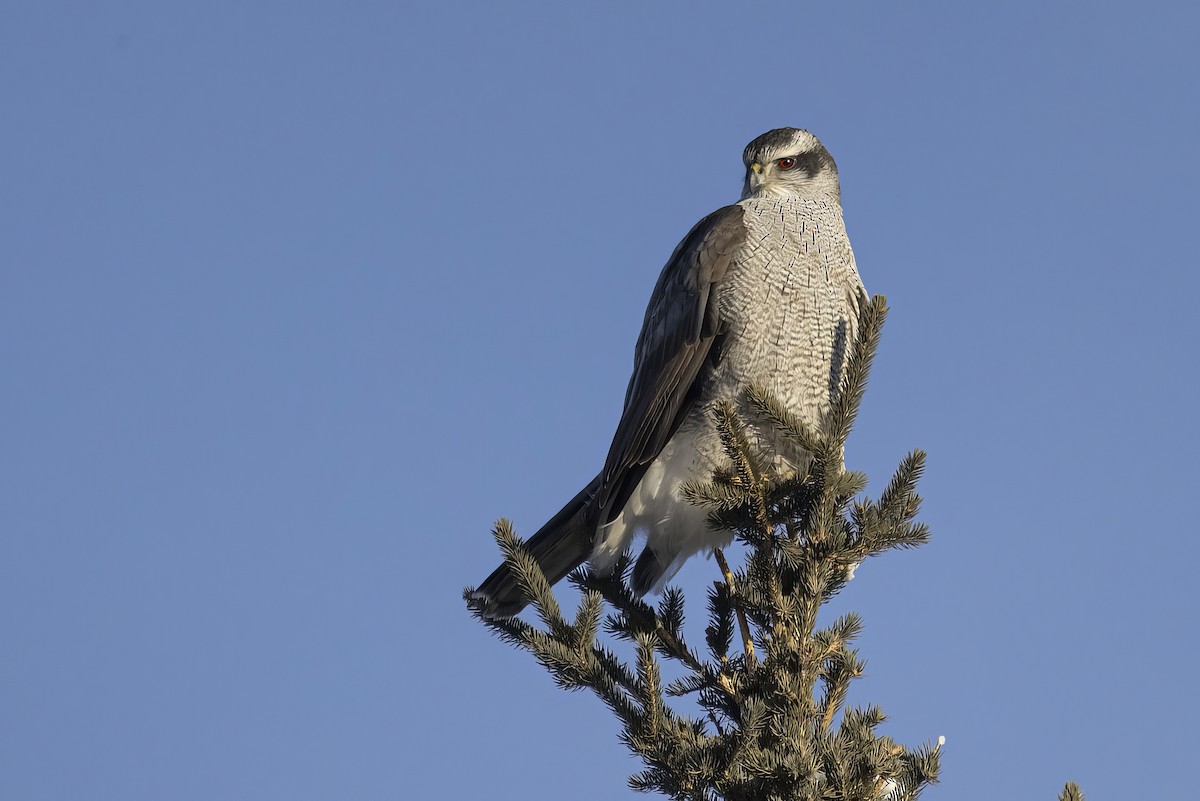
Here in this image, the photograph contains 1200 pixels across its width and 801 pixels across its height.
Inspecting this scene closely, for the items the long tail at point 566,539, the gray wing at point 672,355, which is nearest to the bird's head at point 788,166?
the gray wing at point 672,355

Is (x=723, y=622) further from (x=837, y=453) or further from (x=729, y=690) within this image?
(x=837, y=453)

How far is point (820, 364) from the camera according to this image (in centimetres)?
459

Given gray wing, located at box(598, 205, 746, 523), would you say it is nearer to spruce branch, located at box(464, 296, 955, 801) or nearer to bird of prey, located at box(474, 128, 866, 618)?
bird of prey, located at box(474, 128, 866, 618)

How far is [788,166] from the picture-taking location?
5.50 m

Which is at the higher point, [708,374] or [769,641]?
[708,374]

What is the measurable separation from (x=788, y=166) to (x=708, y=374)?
4.62ft

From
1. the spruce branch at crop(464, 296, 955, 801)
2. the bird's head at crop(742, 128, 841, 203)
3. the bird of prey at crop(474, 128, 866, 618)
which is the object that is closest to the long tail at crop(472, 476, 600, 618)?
the bird of prey at crop(474, 128, 866, 618)

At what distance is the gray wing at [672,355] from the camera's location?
4.53m

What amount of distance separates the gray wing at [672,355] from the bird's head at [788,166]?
1.81 feet

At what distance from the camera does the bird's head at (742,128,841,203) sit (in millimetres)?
5449

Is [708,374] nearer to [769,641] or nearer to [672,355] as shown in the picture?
[672,355]

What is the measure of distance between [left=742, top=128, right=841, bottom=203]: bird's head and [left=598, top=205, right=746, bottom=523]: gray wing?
0.55 meters

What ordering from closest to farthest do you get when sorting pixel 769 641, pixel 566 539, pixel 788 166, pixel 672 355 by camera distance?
pixel 769 641 < pixel 566 539 < pixel 672 355 < pixel 788 166

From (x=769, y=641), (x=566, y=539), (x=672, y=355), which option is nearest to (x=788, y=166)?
(x=672, y=355)
